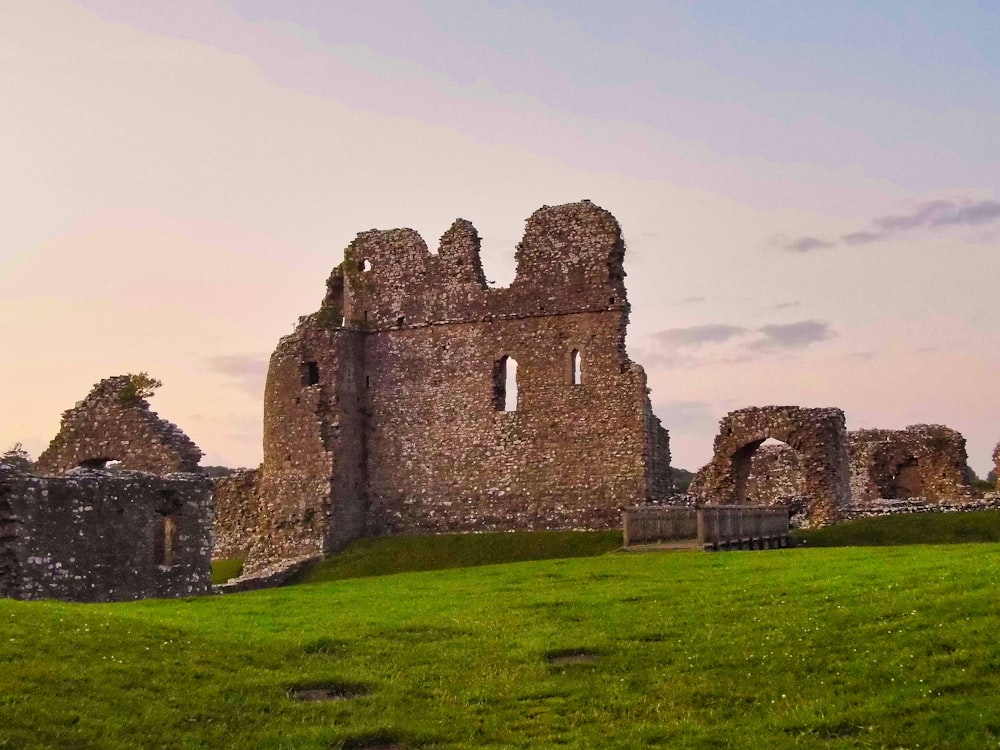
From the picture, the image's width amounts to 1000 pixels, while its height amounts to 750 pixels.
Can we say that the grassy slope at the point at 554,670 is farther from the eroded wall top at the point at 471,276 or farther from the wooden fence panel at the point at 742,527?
the eroded wall top at the point at 471,276

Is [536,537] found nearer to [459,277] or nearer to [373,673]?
[459,277]

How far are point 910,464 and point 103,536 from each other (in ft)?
116

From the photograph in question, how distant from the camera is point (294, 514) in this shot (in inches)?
1714

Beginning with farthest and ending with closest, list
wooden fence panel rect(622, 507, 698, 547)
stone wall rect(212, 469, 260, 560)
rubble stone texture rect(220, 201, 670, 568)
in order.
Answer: stone wall rect(212, 469, 260, 560)
rubble stone texture rect(220, 201, 670, 568)
wooden fence panel rect(622, 507, 698, 547)

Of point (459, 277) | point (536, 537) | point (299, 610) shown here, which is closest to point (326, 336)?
point (459, 277)

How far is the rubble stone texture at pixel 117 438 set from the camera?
1571 inches

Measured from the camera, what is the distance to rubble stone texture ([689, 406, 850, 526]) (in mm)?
39188

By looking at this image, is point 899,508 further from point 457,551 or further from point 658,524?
point 457,551

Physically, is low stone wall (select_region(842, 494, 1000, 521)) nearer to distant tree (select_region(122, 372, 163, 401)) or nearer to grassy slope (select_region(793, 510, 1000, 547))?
grassy slope (select_region(793, 510, 1000, 547))

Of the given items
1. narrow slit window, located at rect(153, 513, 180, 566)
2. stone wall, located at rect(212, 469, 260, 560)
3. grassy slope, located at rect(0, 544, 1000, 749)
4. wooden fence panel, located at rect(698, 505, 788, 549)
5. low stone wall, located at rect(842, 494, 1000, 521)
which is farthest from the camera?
stone wall, located at rect(212, 469, 260, 560)

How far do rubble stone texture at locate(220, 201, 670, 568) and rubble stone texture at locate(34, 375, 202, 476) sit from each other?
4776 mm

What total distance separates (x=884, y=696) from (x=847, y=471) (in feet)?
90.9

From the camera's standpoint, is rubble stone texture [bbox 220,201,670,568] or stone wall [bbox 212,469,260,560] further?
stone wall [bbox 212,469,260,560]

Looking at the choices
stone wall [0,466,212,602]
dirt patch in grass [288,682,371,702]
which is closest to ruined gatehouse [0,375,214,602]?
stone wall [0,466,212,602]
